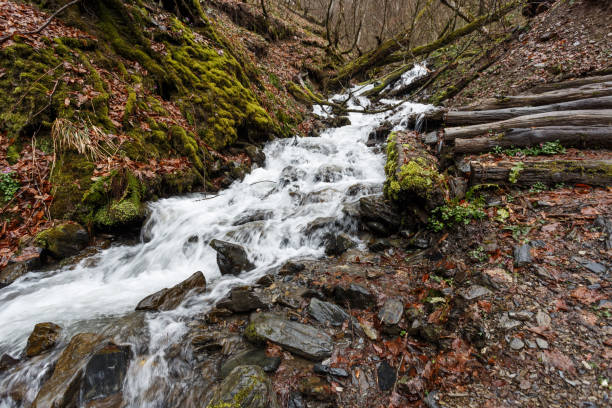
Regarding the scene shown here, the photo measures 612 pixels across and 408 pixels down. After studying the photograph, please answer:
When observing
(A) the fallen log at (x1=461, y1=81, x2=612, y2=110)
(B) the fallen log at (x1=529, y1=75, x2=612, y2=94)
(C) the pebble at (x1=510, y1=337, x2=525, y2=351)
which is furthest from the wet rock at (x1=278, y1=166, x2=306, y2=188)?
(B) the fallen log at (x1=529, y1=75, x2=612, y2=94)

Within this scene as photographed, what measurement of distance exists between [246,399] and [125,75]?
23.9ft

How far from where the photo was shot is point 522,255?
2.83 m

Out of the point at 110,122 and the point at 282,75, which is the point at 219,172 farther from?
the point at 282,75

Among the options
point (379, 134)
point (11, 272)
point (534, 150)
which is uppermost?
point (379, 134)

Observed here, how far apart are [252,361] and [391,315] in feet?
5.23

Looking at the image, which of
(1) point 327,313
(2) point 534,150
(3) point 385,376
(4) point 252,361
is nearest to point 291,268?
(1) point 327,313

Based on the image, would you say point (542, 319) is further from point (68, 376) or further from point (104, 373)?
point (68, 376)

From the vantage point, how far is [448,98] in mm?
10062

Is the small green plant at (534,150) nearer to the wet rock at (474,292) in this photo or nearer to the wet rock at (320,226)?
the wet rock at (474,292)

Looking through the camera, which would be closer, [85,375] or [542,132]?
[85,375]

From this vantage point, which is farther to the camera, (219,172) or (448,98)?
(448,98)

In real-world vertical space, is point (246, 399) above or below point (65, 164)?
below

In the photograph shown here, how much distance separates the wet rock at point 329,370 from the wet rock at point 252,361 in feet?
1.30

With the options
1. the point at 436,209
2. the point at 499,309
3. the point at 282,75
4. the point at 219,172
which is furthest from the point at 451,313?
the point at 282,75
